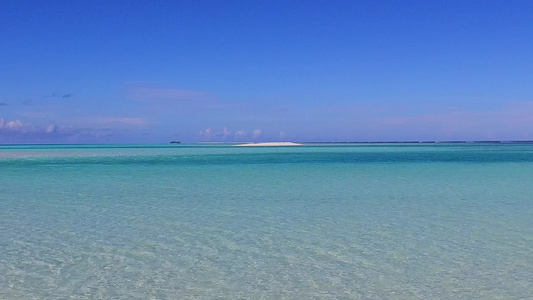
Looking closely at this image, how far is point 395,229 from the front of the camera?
384 inches

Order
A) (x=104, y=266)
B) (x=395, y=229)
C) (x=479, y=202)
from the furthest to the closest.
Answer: (x=479, y=202) → (x=395, y=229) → (x=104, y=266)

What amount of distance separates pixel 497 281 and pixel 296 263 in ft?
8.77

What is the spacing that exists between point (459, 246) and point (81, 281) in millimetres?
5897

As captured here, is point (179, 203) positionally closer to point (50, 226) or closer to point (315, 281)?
point (50, 226)

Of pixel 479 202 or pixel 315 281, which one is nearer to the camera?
pixel 315 281

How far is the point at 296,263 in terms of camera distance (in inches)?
284

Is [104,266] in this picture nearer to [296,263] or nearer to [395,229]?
[296,263]

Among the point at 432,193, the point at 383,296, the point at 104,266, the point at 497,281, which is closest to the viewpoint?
the point at 383,296

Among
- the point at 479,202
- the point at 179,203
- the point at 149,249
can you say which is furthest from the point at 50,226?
the point at 479,202

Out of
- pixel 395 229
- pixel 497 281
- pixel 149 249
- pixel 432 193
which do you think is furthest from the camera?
pixel 432 193

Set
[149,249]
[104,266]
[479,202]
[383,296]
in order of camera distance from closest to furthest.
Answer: [383,296]
[104,266]
[149,249]
[479,202]

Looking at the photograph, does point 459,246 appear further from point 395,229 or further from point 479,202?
point 479,202

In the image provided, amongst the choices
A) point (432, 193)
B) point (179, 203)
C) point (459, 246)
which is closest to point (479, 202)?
point (432, 193)

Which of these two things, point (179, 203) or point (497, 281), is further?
point (179, 203)
